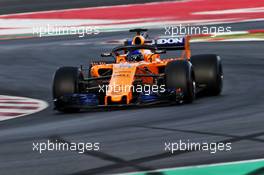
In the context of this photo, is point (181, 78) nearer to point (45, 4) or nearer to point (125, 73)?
point (125, 73)

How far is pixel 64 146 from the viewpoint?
898 cm

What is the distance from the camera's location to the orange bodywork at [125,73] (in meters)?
12.7

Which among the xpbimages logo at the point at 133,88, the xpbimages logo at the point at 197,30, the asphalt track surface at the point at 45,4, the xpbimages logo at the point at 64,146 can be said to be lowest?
the xpbimages logo at the point at 197,30

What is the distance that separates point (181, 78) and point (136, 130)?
2.84 m

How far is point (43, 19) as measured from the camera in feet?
114

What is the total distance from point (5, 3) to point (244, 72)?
24.2 m

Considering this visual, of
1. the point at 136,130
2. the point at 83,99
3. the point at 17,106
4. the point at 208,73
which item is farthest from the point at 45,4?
the point at 136,130

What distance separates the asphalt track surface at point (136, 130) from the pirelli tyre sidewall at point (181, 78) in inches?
9.3

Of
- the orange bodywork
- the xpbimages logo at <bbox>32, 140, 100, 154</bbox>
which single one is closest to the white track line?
the orange bodywork

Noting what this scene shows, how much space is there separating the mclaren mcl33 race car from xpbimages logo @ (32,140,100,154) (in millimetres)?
3518

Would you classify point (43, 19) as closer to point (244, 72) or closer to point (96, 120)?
point (244, 72)

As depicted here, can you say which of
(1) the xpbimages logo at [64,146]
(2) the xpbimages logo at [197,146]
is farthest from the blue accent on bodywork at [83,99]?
(2) the xpbimages logo at [197,146]

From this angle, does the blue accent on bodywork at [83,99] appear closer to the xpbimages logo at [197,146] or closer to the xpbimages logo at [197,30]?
the xpbimages logo at [197,146]

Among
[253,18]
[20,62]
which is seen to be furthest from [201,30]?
[20,62]
